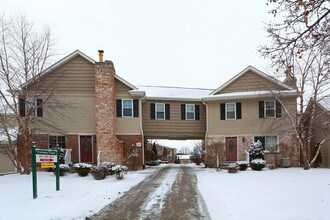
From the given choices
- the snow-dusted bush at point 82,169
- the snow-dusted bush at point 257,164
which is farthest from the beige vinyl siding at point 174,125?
the snow-dusted bush at point 82,169

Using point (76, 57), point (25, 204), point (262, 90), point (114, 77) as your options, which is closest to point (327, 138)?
point (262, 90)

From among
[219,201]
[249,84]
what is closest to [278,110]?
[249,84]

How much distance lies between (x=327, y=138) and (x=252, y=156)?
A: 5.55m

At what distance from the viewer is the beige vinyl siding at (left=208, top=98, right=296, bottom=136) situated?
22.6 metres

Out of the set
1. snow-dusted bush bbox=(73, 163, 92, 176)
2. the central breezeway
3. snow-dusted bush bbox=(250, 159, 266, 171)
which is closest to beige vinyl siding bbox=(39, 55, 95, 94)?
snow-dusted bush bbox=(73, 163, 92, 176)

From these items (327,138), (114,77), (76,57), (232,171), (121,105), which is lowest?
(232,171)

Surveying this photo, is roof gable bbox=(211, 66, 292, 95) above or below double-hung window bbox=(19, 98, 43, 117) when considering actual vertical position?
above

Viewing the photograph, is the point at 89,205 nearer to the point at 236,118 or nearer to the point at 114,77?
the point at 114,77

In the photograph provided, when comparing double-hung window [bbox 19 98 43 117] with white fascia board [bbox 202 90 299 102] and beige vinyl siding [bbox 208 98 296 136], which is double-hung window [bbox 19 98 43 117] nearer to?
white fascia board [bbox 202 90 299 102]

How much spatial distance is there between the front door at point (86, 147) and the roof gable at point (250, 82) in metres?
9.87

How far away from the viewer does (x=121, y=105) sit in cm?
2309

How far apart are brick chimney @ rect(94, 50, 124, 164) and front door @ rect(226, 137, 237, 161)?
7.84 meters

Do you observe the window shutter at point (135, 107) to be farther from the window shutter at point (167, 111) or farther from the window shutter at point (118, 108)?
the window shutter at point (167, 111)

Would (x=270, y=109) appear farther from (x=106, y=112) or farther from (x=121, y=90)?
(x=106, y=112)
